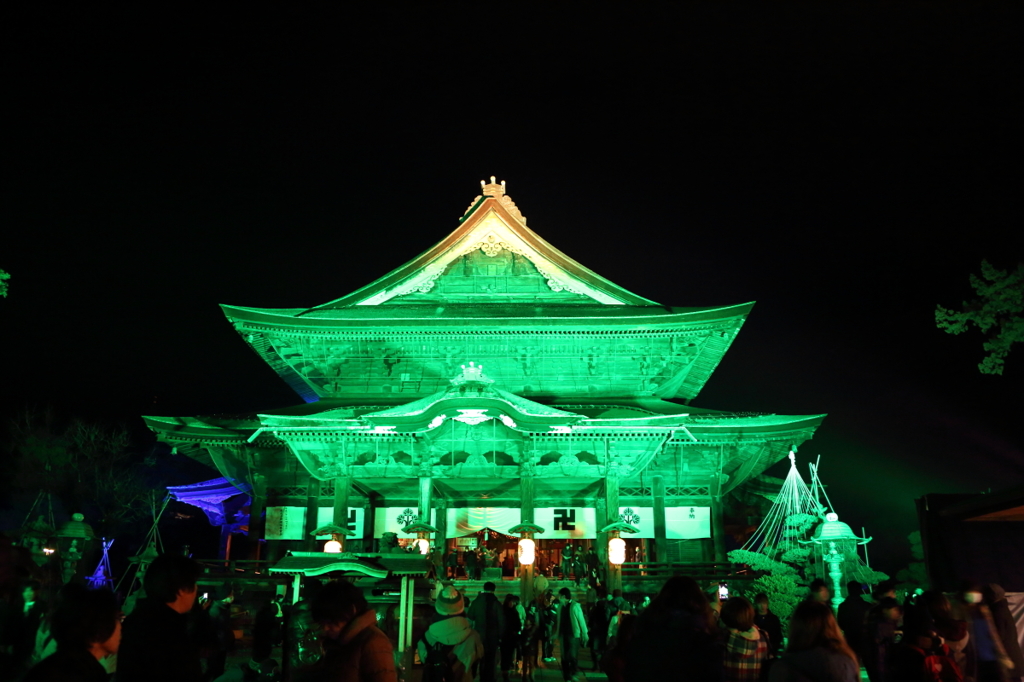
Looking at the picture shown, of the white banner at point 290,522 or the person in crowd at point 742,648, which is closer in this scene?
the person in crowd at point 742,648

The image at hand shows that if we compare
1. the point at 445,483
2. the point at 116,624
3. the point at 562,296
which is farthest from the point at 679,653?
the point at 562,296

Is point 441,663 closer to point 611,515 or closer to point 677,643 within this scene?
point 677,643

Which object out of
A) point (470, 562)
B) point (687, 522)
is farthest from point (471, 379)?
point (687, 522)

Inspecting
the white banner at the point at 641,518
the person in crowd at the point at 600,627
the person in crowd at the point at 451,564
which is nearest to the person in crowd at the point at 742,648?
the person in crowd at the point at 600,627

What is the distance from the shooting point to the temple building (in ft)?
67.9

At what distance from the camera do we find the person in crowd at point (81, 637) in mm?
3605

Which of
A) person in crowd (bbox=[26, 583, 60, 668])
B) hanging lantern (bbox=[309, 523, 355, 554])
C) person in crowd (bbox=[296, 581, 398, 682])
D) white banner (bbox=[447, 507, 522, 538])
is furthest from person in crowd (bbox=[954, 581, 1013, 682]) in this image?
white banner (bbox=[447, 507, 522, 538])

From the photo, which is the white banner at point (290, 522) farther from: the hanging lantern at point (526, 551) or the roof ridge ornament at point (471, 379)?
the hanging lantern at point (526, 551)

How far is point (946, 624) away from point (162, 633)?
6.36 m

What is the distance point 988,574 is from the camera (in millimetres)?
10234

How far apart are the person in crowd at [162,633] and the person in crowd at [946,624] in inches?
235

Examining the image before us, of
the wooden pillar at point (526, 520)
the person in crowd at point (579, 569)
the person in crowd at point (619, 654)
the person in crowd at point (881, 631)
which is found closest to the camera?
the person in crowd at point (619, 654)

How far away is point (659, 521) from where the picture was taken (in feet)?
75.9

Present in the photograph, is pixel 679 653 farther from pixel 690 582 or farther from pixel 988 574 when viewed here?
pixel 988 574
